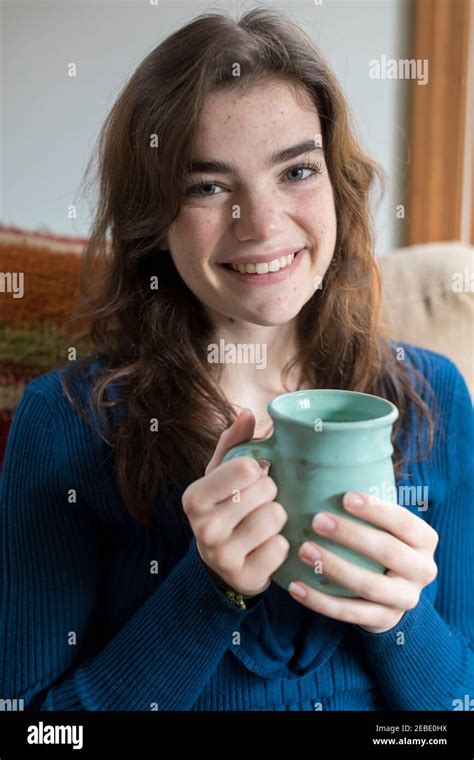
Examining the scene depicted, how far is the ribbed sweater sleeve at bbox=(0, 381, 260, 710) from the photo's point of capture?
0.59 metres

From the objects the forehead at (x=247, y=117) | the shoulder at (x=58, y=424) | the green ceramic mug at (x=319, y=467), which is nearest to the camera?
the green ceramic mug at (x=319, y=467)

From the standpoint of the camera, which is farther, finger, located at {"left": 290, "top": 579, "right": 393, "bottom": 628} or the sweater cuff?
the sweater cuff

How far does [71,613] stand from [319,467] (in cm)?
32

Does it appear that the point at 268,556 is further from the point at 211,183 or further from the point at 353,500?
the point at 211,183

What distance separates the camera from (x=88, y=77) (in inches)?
31.2

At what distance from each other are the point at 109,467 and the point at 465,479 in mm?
341

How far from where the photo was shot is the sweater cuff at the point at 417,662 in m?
0.60

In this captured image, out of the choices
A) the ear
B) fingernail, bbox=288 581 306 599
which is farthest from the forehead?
fingernail, bbox=288 581 306 599

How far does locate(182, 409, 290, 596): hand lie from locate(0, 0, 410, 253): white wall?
0.40 m

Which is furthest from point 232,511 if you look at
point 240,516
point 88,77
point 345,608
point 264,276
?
point 88,77

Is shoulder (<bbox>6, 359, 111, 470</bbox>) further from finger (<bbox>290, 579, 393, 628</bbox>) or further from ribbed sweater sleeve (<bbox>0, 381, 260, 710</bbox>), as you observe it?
finger (<bbox>290, 579, 393, 628</bbox>)

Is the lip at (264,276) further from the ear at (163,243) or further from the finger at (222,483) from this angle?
the finger at (222,483)

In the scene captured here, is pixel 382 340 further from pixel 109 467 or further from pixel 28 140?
pixel 28 140

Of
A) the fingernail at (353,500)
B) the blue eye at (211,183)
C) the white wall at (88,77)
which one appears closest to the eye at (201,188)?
the blue eye at (211,183)
